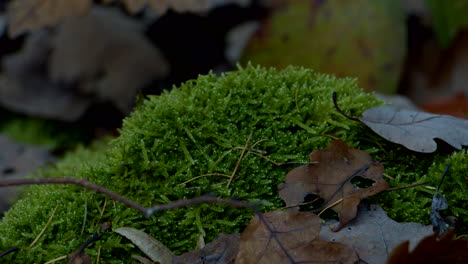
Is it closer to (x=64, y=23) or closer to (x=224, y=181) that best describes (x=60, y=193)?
(x=224, y=181)

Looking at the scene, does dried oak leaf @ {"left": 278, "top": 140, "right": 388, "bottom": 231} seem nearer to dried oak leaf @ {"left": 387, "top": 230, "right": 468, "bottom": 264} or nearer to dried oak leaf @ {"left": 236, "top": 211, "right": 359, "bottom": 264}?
dried oak leaf @ {"left": 236, "top": 211, "right": 359, "bottom": 264}

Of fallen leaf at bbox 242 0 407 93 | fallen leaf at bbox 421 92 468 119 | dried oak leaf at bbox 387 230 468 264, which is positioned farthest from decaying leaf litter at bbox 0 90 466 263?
fallen leaf at bbox 421 92 468 119

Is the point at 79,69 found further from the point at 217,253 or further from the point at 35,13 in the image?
the point at 217,253

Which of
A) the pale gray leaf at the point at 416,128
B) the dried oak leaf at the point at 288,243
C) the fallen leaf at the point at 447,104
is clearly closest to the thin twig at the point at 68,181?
the dried oak leaf at the point at 288,243

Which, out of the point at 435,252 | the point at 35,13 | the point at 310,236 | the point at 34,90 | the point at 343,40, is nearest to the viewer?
the point at 435,252

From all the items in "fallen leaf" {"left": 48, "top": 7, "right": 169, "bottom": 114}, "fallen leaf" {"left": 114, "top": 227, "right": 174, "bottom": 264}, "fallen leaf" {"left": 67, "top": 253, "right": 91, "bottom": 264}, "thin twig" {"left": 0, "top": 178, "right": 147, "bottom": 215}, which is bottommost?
"fallen leaf" {"left": 114, "top": 227, "right": 174, "bottom": 264}

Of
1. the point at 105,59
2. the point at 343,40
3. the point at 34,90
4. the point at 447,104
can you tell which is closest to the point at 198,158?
the point at 343,40

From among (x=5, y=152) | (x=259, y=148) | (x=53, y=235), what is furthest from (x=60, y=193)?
(x=5, y=152)
